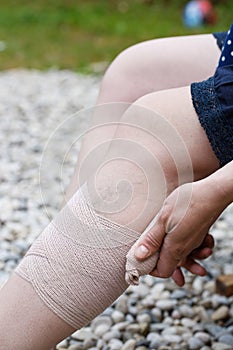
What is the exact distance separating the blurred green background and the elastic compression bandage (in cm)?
A: 312

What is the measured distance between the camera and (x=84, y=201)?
3.30 ft

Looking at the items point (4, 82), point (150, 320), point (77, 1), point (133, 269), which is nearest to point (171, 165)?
point (133, 269)

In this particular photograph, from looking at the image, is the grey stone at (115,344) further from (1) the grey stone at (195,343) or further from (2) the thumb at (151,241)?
(2) the thumb at (151,241)

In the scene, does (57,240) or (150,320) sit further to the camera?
(150,320)

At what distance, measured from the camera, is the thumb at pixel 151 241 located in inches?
36.6

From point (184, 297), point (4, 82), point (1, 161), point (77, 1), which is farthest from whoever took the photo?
point (77, 1)

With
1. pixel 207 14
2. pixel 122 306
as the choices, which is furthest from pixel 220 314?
pixel 207 14

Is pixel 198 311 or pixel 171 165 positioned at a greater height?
pixel 171 165

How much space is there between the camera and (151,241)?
942mm

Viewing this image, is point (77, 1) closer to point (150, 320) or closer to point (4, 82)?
point (4, 82)

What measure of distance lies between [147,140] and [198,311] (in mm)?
659

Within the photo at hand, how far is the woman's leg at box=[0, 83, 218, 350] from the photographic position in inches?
38.4

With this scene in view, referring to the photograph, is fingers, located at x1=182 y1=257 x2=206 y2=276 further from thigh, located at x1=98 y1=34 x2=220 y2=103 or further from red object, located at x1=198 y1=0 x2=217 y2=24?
red object, located at x1=198 y1=0 x2=217 y2=24

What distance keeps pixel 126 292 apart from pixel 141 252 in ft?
2.32
